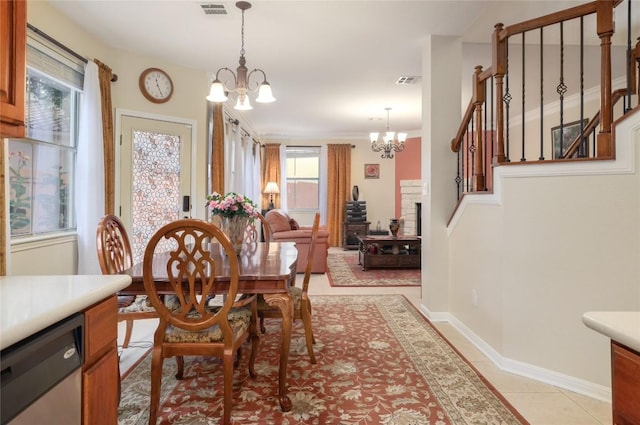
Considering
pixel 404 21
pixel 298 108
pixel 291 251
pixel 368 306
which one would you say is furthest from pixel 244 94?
pixel 298 108

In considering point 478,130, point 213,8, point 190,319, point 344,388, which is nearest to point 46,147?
point 213,8

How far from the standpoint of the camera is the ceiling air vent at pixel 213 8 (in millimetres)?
3027

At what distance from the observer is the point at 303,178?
9.30 metres

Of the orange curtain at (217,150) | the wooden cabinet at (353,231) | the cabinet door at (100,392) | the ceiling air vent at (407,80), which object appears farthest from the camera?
the wooden cabinet at (353,231)

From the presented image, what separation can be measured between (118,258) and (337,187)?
6772 mm

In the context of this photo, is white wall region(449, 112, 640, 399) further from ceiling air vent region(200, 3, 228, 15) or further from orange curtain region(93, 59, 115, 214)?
orange curtain region(93, 59, 115, 214)

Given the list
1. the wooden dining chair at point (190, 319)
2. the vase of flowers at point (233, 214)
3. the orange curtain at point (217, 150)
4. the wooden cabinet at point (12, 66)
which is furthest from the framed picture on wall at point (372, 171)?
the wooden cabinet at point (12, 66)

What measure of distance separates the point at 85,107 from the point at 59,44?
0.56 metres

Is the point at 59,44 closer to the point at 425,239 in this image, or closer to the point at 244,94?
the point at 244,94

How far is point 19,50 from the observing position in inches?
49.3

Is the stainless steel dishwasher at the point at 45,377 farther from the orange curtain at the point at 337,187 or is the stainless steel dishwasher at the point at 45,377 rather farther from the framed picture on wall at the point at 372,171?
the framed picture on wall at the point at 372,171

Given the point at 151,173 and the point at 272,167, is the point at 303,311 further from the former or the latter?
the point at 272,167

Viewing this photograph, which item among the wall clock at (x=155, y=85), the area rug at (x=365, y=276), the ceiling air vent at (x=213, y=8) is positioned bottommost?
the area rug at (x=365, y=276)

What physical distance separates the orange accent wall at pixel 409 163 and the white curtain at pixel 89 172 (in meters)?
6.76
